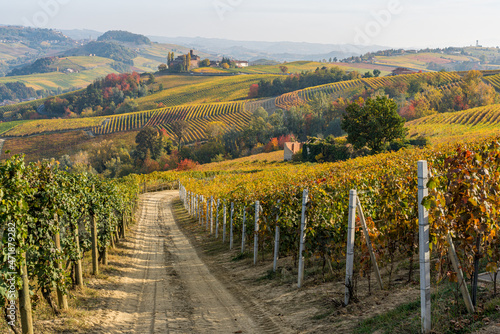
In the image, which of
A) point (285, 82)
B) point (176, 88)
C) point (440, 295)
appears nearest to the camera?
point (440, 295)

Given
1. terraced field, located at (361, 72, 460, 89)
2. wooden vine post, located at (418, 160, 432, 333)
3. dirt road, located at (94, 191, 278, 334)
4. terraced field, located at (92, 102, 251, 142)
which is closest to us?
wooden vine post, located at (418, 160, 432, 333)

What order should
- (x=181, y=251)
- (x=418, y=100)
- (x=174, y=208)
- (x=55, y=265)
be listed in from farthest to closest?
(x=418, y=100)
(x=174, y=208)
(x=181, y=251)
(x=55, y=265)

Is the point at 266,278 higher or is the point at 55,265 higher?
the point at 55,265

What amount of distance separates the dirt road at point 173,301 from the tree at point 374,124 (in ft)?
118

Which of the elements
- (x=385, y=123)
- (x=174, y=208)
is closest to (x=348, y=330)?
(x=174, y=208)

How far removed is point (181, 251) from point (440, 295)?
1245cm

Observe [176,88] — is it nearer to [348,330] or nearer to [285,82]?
[285,82]

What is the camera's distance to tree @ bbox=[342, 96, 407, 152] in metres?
46.6

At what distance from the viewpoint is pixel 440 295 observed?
18.2 ft

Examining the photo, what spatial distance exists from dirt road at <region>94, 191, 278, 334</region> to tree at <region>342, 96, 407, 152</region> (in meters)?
36.0

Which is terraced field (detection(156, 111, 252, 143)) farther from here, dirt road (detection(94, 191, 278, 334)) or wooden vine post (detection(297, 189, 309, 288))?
wooden vine post (detection(297, 189, 309, 288))

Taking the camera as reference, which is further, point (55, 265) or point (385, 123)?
point (385, 123)

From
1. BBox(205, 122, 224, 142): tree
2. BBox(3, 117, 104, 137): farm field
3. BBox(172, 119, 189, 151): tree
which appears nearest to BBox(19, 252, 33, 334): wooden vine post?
BBox(205, 122, 224, 142): tree

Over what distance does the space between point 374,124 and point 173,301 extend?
1647 inches
